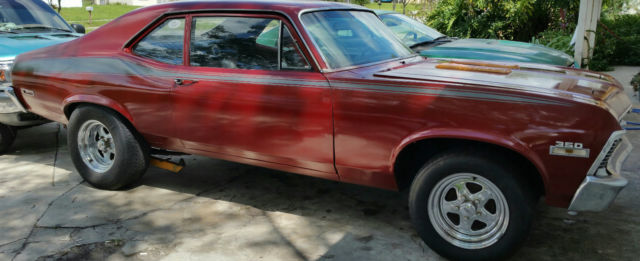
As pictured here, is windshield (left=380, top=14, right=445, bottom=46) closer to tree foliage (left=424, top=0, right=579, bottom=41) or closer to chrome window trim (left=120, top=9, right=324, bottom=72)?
chrome window trim (left=120, top=9, right=324, bottom=72)

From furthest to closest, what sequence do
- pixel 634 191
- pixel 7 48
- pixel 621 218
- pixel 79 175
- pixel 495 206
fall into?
pixel 7 48 → pixel 79 175 → pixel 634 191 → pixel 621 218 → pixel 495 206

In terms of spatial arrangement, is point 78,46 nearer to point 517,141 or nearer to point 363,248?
point 363,248

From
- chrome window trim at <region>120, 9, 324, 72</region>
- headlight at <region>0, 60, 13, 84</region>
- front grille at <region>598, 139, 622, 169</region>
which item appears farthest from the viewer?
headlight at <region>0, 60, 13, 84</region>

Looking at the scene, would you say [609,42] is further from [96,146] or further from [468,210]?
[96,146]

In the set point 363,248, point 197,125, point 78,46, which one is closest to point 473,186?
point 363,248

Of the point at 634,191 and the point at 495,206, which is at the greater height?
the point at 495,206

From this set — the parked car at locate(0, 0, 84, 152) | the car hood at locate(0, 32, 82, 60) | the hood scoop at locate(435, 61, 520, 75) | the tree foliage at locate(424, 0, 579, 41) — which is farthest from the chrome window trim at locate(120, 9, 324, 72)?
the tree foliage at locate(424, 0, 579, 41)

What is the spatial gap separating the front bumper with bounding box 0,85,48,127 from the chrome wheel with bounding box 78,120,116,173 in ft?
3.31

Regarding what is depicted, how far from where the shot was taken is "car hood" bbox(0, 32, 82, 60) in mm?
5789

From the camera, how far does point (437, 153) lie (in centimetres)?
340

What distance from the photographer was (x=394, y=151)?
338 centimetres

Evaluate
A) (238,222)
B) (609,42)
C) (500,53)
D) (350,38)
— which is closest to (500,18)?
(609,42)

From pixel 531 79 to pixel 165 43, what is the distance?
2708 mm

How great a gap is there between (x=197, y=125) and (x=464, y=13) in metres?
10.8
